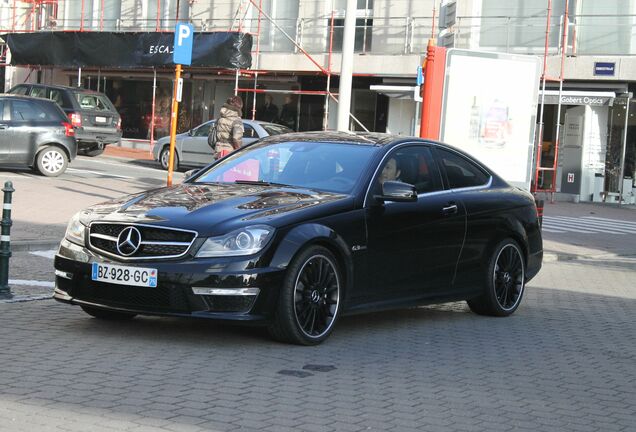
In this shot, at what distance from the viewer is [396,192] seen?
26.7 ft

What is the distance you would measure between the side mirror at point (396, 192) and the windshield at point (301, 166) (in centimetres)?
23

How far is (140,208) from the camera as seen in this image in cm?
766

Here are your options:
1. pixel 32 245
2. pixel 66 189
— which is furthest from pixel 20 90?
pixel 32 245

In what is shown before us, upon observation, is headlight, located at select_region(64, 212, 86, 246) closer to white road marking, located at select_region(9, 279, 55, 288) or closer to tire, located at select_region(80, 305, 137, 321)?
tire, located at select_region(80, 305, 137, 321)

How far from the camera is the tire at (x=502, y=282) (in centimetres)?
955

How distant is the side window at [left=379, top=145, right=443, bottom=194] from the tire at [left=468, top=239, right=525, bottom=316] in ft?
3.30

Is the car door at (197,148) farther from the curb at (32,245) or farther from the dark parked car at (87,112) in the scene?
the curb at (32,245)

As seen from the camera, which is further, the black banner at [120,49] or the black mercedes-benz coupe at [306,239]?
the black banner at [120,49]

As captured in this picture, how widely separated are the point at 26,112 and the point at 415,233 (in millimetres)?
14758

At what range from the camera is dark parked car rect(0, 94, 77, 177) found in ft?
69.8

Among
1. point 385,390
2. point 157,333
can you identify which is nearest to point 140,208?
point 157,333

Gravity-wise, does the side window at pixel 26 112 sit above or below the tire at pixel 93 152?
above

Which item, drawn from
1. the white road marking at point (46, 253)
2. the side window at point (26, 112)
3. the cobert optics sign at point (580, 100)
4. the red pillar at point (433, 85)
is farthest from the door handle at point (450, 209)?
the cobert optics sign at point (580, 100)

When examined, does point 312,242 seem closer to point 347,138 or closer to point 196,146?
point 347,138
